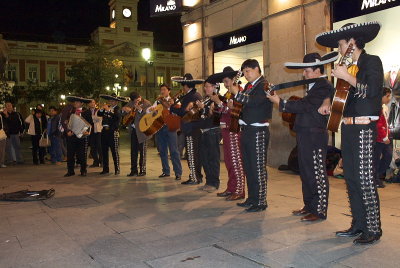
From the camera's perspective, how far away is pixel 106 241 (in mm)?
4469

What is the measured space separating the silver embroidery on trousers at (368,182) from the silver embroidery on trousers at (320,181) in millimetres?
996

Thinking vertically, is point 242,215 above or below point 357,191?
below

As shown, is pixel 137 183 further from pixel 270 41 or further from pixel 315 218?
pixel 270 41

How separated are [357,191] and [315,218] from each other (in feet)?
3.21

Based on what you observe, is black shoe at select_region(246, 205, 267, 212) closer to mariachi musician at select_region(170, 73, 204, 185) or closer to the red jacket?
mariachi musician at select_region(170, 73, 204, 185)

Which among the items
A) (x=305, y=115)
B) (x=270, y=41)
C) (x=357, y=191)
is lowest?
(x=357, y=191)

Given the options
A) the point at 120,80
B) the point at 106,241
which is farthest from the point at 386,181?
the point at 120,80

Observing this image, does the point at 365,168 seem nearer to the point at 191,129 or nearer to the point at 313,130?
the point at 313,130

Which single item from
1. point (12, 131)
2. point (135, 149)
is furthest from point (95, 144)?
point (12, 131)

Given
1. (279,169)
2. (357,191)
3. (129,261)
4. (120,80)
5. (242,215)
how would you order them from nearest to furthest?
(129,261) < (357,191) < (242,215) < (279,169) < (120,80)

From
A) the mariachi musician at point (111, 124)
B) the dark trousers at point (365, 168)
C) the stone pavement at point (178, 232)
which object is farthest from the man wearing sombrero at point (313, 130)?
the mariachi musician at point (111, 124)

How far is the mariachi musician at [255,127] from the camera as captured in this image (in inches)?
218

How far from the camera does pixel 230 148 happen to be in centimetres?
662

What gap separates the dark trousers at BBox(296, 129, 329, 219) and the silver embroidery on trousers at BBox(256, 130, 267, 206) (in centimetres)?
58
